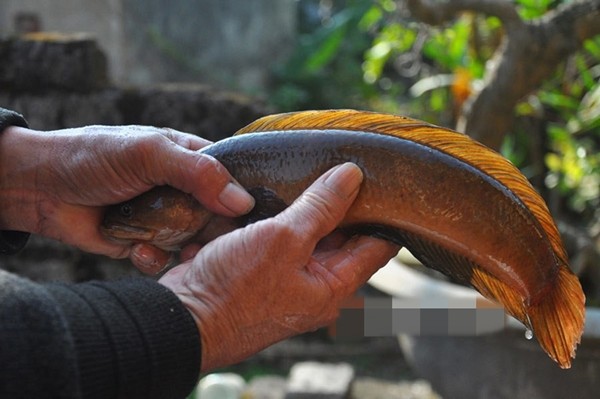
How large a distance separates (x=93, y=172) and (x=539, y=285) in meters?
1.13

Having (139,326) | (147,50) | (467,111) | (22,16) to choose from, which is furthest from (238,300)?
(147,50)

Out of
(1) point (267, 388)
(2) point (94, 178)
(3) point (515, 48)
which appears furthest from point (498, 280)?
(1) point (267, 388)

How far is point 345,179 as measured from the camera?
173cm

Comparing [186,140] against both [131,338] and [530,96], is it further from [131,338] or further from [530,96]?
[530,96]

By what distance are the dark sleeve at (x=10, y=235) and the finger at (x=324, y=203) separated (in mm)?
840

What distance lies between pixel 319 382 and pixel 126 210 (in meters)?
2.20

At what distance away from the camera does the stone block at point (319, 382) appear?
3.79 metres

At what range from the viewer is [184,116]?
457cm

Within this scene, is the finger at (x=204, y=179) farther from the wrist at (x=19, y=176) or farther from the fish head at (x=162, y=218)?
the wrist at (x=19, y=176)

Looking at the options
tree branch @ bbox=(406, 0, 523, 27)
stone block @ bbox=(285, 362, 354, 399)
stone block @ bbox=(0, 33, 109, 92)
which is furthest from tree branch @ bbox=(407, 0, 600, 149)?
stone block @ bbox=(0, 33, 109, 92)

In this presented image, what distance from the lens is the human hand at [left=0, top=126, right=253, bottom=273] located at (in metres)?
1.83

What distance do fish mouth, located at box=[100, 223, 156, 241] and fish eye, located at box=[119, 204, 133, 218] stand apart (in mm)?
29

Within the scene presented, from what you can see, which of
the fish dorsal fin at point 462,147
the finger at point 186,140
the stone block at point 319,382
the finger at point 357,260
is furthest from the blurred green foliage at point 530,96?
the finger at point 357,260

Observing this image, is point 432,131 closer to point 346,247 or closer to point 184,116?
point 346,247
